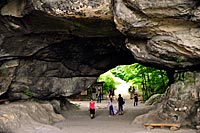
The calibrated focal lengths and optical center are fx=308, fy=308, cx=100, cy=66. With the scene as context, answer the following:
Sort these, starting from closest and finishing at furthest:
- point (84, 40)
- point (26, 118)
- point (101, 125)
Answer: point (26, 118) → point (101, 125) → point (84, 40)

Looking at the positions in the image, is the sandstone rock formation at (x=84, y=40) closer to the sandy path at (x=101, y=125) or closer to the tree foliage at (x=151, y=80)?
the sandy path at (x=101, y=125)

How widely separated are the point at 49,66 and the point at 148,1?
8971 millimetres

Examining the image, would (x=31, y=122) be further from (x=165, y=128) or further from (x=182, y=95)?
(x=182, y=95)

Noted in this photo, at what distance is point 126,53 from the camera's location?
20797mm

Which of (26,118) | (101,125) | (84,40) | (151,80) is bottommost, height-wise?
(151,80)

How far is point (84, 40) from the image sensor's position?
1850 centimetres

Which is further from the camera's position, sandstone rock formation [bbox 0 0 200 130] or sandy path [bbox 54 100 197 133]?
sandy path [bbox 54 100 197 133]

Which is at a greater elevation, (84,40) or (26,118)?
(84,40)

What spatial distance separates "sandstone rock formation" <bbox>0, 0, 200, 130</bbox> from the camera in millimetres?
13266

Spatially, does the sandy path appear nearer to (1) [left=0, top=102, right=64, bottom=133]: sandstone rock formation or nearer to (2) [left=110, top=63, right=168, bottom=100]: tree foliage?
(1) [left=0, top=102, right=64, bottom=133]: sandstone rock formation

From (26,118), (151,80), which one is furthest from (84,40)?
(151,80)

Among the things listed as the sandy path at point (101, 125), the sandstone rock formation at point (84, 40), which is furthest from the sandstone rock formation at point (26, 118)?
the sandstone rock formation at point (84, 40)

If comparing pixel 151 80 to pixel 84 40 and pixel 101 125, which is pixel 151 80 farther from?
pixel 101 125

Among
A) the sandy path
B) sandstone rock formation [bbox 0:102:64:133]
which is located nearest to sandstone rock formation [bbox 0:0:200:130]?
the sandy path
